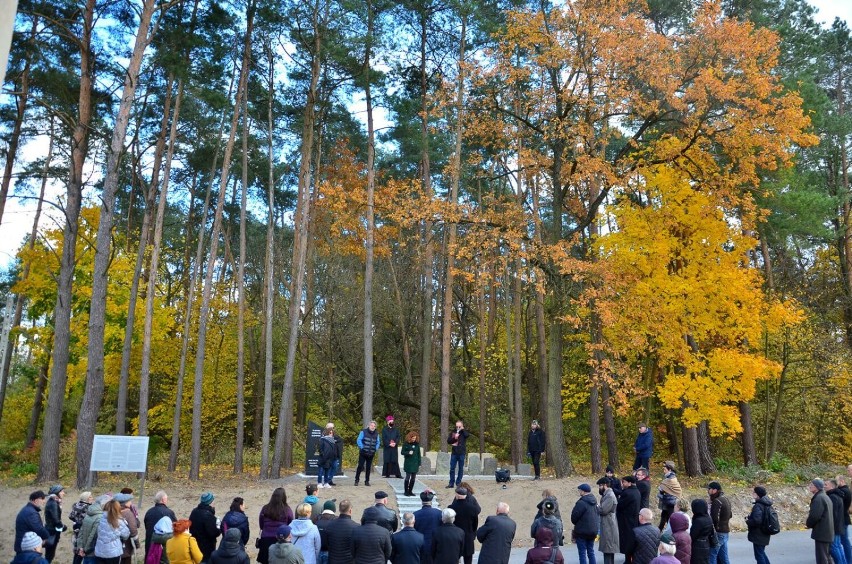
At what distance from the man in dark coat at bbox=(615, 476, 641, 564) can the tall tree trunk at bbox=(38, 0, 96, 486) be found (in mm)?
13961

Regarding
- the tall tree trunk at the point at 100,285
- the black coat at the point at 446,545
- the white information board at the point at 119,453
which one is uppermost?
the tall tree trunk at the point at 100,285

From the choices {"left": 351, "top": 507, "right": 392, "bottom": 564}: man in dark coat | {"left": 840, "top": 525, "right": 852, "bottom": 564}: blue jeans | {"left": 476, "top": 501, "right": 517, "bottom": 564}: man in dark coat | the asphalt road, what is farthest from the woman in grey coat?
{"left": 351, "top": 507, "right": 392, "bottom": 564}: man in dark coat

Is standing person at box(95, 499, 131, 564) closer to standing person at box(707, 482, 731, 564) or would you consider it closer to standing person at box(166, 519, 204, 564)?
standing person at box(166, 519, 204, 564)

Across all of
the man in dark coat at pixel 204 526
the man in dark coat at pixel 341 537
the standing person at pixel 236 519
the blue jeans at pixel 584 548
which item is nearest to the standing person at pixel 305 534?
the man in dark coat at pixel 341 537

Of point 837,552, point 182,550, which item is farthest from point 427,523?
point 837,552

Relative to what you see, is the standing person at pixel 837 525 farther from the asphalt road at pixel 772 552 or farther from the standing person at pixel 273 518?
the standing person at pixel 273 518

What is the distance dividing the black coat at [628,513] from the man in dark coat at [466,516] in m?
2.39

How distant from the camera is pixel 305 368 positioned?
25922 mm

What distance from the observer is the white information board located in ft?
40.7

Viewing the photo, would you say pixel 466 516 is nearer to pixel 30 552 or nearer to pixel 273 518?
pixel 273 518

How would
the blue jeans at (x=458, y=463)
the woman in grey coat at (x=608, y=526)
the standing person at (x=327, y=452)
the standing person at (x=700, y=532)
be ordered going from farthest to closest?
the blue jeans at (x=458, y=463)
the standing person at (x=327, y=452)
the woman in grey coat at (x=608, y=526)
the standing person at (x=700, y=532)

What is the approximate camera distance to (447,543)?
26.6 ft

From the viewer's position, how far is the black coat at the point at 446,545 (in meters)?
8.11

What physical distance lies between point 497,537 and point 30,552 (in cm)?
513
